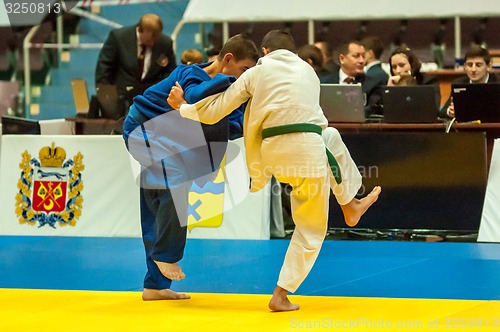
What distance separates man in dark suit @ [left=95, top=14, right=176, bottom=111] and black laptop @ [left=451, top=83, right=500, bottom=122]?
9.92 ft

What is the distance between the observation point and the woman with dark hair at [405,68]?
8.94 meters

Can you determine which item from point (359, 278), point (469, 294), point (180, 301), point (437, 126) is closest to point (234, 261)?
point (359, 278)

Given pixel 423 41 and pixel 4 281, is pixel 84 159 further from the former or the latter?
pixel 423 41

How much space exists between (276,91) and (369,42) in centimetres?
604

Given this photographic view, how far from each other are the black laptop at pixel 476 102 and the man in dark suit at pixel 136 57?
302 centimetres

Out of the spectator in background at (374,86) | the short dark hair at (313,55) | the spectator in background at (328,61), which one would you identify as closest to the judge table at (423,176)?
the spectator in background at (374,86)

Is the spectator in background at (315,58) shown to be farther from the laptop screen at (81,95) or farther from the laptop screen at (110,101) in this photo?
the laptop screen at (81,95)

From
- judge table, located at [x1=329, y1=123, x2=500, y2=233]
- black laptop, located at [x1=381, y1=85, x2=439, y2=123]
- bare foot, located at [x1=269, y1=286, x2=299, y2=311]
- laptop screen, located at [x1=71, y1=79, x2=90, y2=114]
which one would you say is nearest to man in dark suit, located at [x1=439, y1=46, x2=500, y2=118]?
black laptop, located at [x1=381, y1=85, x2=439, y2=123]

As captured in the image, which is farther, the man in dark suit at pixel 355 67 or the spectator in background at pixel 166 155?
the man in dark suit at pixel 355 67

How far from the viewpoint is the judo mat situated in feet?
15.5

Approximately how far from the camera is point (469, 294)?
5484 millimetres

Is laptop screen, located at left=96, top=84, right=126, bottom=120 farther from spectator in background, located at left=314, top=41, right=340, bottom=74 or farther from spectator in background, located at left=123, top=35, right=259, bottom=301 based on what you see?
spectator in background, located at left=123, top=35, right=259, bottom=301

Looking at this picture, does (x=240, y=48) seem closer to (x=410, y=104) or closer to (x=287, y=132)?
(x=287, y=132)

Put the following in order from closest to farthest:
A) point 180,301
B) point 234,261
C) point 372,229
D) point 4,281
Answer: point 180,301
point 4,281
point 234,261
point 372,229
